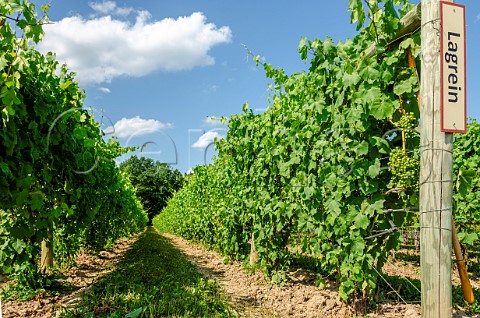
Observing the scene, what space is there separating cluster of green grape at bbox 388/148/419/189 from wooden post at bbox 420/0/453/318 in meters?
0.43

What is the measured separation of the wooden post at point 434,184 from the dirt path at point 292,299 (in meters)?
1.28

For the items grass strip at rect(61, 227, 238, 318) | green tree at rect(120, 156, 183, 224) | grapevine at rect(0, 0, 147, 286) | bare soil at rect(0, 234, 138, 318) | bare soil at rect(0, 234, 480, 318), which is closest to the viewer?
grapevine at rect(0, 0, 147, 286)

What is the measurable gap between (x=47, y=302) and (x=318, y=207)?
3867 mm

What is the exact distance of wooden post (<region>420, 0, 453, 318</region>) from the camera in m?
2.86

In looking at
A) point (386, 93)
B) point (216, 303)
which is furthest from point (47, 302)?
point (386, 93)

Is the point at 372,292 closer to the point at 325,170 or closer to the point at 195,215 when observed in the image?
the point at 325,170

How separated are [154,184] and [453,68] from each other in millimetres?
65838

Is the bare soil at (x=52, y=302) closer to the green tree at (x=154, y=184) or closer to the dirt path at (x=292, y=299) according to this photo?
the dirt path at (x=292, y=299)

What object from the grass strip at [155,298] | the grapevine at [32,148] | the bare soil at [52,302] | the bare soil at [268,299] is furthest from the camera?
the bare soil at [52,302]

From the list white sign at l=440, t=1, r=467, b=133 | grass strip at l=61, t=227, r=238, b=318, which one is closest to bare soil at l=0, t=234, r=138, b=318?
grass strip at l=61, t=227, r=238, b=318

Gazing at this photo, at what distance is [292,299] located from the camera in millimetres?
5234

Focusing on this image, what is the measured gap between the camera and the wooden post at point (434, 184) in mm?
2863

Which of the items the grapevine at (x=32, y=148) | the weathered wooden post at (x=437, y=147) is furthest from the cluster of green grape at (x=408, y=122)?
the grapevine at (x=32, y=148)

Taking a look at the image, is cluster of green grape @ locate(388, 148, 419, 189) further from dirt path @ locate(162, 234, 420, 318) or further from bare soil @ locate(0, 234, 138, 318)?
bare soil @ locate(0, 234, 138, 318)
